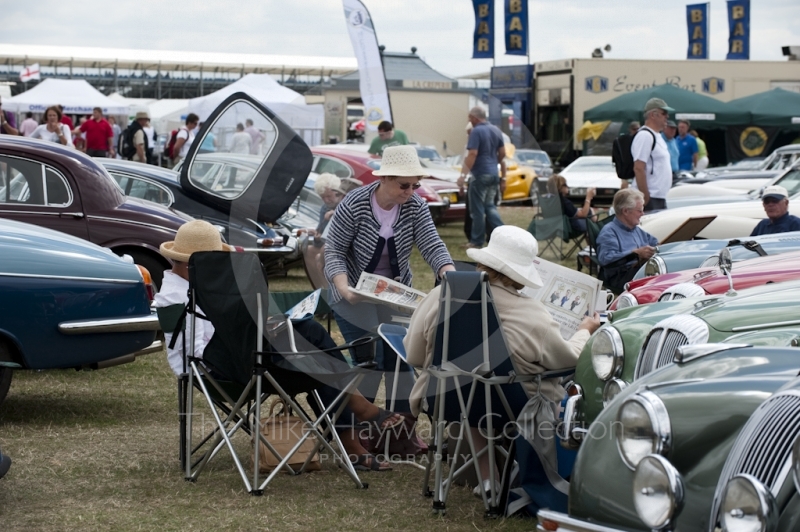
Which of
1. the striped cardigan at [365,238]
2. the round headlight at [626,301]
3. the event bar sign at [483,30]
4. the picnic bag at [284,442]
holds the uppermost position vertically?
the event bar sign at [483,30]

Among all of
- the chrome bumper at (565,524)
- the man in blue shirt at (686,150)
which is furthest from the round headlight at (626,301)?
the man in blue shirt at (686,150)

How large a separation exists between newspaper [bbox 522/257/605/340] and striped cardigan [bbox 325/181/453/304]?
0.88 meters

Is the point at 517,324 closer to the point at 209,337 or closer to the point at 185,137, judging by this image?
the point at 209,337

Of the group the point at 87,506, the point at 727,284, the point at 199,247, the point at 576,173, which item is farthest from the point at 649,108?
the point at 576,173

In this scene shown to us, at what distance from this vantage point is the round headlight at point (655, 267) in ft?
24.4

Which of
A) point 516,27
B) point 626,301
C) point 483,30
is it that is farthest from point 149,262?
point 516,27

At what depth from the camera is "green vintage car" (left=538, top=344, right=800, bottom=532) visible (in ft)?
8.71

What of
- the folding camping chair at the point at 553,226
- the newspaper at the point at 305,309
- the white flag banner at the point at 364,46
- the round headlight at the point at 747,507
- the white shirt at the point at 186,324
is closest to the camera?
the round headlight at the point at 747,507

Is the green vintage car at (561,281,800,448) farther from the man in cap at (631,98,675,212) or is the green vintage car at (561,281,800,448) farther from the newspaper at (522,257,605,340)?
the man in cap at (631,98,675,212)

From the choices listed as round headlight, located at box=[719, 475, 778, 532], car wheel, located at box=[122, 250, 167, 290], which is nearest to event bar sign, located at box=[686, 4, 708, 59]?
car wheel, located at box=[122, 250, 167, 290]

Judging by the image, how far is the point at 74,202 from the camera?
8.86 meters

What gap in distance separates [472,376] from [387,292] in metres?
1.22

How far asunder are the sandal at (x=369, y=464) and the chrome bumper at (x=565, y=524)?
7.86 feet

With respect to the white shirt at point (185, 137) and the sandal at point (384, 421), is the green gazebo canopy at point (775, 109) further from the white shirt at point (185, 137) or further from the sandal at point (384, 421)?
the sandal at point (384, 421)
